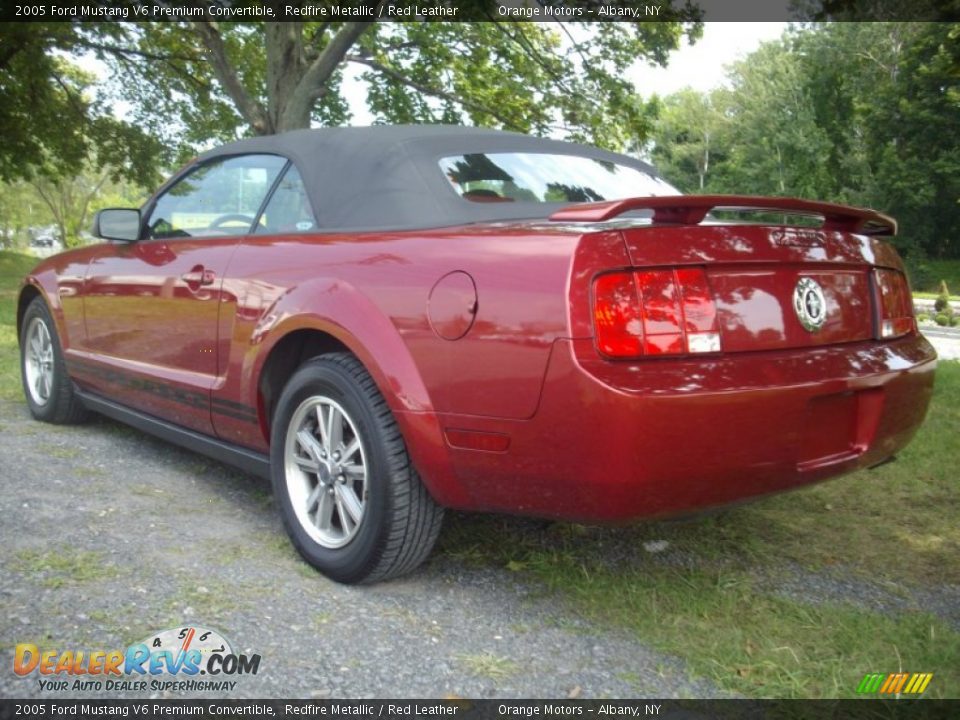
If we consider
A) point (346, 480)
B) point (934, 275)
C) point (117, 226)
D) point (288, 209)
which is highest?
point (288, 209)

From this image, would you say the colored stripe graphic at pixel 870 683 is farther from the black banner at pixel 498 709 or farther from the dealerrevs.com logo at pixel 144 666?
the dealerrevs.com logo at pixel 144 666

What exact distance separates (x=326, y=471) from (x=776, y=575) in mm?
1553

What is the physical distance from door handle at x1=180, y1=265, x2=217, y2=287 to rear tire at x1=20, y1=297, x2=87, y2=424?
4.99 ft

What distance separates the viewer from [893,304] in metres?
2.96

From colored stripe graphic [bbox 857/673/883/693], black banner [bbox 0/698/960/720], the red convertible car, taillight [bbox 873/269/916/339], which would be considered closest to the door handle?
the red convertible car

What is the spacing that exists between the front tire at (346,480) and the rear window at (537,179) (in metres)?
0.77

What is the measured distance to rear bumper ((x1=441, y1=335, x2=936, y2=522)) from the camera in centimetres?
227

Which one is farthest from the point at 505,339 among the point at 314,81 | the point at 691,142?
the point at 691,142

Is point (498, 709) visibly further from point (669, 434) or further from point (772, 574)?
point (772, 574)

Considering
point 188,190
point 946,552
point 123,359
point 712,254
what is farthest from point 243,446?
point 946,552

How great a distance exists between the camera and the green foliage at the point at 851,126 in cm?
3859

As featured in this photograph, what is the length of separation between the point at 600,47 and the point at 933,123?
30634mm

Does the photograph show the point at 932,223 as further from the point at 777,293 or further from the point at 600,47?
the point at 777,293

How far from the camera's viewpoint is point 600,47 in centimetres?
1405
